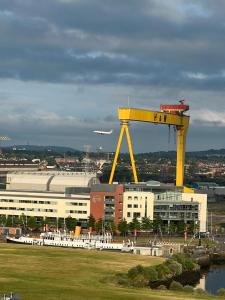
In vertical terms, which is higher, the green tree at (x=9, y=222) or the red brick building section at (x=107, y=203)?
the red brick building section at (x=107, y=203)

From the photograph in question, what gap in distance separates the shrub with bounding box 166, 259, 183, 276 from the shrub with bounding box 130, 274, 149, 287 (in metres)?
8.66

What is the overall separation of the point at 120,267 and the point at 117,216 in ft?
149

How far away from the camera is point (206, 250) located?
96562mm

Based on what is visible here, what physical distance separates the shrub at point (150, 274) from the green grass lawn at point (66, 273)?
3.08 metres

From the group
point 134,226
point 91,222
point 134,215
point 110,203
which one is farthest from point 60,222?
point 134,226

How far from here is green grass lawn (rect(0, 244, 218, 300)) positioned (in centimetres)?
5688

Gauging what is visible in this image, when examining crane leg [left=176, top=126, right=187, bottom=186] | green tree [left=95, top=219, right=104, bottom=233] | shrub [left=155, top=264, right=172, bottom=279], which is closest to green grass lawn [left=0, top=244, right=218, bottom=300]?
shrub [left=155, top=264, right=172, bottom=279]

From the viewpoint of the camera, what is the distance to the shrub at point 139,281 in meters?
66.5

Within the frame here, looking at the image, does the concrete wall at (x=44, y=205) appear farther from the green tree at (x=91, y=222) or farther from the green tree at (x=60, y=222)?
the green tree at (x=91, y=222)

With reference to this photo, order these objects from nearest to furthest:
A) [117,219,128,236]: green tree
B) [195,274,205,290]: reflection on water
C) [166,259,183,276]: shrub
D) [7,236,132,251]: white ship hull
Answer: [195,274,205,290]: reflection on water
[166,259,183,276]: shrub
[7,236,132,251]: white ship hull
[117,219,128,236]: green tree

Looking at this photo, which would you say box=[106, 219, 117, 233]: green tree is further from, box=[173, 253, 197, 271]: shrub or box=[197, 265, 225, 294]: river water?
box=[173, 253, 197, 271]: shrub

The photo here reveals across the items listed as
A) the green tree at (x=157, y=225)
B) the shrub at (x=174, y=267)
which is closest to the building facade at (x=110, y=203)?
the green tree at (x=157, y=225)

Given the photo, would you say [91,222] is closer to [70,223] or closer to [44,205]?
[70,223]

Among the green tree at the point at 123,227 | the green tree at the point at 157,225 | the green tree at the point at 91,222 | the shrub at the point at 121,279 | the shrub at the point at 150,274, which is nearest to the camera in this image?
the shrub at the point at 121,279
